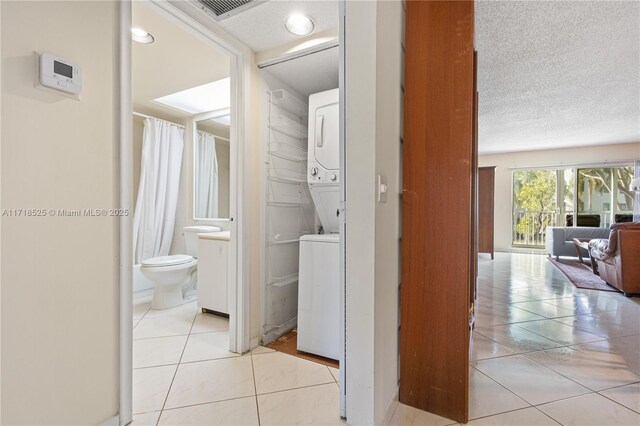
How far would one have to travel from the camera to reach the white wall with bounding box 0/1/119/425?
956 mm

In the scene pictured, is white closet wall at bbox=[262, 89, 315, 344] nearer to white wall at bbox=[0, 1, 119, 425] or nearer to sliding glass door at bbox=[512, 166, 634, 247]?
white wall at bbox=[0, 1, 119, 425]

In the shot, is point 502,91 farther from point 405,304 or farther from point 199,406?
point 199,406

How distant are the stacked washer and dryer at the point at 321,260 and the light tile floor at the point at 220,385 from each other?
0.17 meters

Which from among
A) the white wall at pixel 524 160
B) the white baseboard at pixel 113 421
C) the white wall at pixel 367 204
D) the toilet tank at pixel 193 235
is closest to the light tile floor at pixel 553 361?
the white wall at pixel 367 204

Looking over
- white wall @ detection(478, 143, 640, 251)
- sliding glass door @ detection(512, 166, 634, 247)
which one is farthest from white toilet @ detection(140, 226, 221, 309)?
sliding glass door @ detection(512, 166, 634, 247)

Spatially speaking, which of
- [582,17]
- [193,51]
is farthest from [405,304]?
[582,17]

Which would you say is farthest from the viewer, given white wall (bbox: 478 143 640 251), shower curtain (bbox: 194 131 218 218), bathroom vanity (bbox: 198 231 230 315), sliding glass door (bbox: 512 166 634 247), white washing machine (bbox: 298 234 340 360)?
sliding glass door (bbox: 512 166 634 247)

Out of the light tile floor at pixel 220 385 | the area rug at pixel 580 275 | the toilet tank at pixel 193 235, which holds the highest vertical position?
the toilet tank at pixel 193 235

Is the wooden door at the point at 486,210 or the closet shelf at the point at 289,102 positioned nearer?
the closet shelf at the point at 289,102

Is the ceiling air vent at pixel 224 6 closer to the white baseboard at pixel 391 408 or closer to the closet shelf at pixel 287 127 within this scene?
the closet shelf at pixel 287 127

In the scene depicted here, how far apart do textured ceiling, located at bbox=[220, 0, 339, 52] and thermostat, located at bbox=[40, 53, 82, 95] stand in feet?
3.08

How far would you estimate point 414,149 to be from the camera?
4.50 feet

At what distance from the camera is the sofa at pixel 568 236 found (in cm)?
535

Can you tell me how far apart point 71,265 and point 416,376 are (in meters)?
1.54
